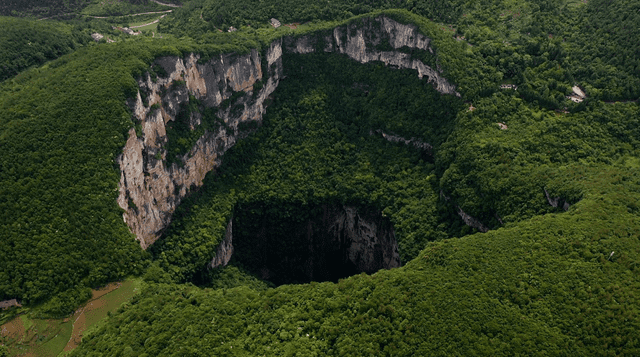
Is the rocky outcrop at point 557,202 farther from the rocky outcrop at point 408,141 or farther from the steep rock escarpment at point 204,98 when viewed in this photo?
the steep rock escarpment at point 204,98

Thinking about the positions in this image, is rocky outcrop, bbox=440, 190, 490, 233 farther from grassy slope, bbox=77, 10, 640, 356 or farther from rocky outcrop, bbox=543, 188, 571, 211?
rocky outcrop, bbox=543, 188, 571, 211

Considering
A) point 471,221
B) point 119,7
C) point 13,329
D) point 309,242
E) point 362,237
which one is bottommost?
point 309,242

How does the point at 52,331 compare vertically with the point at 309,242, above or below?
above

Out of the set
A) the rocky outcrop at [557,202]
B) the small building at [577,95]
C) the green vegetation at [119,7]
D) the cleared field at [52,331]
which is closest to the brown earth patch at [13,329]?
the cleared field at [52,331]

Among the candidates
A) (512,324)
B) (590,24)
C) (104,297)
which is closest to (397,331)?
(512,324)

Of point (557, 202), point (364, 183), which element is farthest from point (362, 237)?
point (557, 202)

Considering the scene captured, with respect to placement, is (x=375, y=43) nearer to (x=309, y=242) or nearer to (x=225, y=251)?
(x=309, y=242)

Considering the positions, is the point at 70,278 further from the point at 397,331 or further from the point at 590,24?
the point at 590,24
